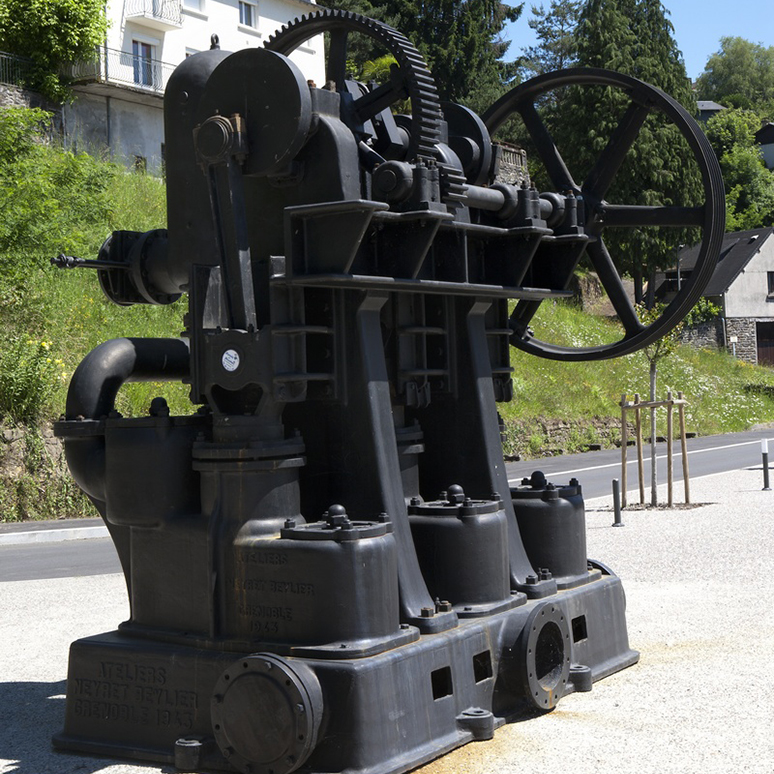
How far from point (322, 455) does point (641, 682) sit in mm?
2139

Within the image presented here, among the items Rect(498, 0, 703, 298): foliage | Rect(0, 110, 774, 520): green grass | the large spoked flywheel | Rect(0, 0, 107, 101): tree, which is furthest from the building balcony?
the large spoked flywheel

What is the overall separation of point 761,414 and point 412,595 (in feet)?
122

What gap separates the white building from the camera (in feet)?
120

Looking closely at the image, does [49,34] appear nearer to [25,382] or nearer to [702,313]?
[25,382]

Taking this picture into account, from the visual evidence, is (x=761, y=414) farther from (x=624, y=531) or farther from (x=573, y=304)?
(x=624, y=531)

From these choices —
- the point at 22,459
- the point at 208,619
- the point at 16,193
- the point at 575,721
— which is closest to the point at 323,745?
the point at 208,619

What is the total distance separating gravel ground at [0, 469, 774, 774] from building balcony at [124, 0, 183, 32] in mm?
32282

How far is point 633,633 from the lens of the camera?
7750mm

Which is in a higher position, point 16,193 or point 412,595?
point 16,193

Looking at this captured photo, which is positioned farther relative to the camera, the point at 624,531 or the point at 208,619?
the point at 624,531

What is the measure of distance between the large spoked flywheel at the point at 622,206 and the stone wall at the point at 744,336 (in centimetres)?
5078

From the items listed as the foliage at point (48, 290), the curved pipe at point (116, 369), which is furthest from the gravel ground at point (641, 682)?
the foliage at point (48, 290)

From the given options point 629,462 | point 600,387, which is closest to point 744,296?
point 600,387

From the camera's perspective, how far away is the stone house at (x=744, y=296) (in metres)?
56.0
